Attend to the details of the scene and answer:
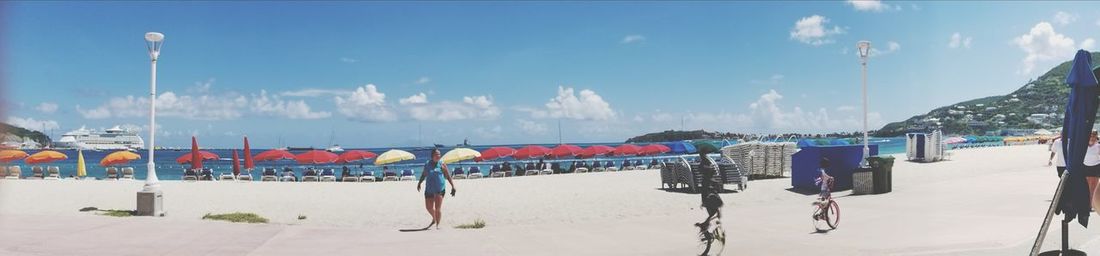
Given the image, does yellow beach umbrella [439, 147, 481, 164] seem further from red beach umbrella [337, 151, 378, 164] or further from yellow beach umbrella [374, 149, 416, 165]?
red beach umbrella [337, 151, 378, 164]

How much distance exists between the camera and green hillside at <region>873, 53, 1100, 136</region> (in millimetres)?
152875

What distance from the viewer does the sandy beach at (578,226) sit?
8.53 metres

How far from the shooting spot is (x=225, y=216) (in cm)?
1256

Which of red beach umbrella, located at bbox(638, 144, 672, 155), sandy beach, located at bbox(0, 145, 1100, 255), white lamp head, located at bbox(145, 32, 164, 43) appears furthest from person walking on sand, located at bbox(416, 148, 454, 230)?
red beach umbrella, located at bbox(638, 144, 672, 155)

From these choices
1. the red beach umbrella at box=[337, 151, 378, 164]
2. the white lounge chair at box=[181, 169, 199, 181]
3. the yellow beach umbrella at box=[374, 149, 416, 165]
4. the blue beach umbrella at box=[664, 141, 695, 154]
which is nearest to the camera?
the white lounge chair at box=[181, 169, 199, 181]

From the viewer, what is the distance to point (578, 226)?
10875mm

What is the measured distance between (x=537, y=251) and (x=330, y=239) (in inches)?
125

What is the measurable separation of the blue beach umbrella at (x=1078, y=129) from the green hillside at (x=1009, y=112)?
158 metres

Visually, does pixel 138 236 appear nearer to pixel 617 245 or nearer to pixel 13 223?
pixel 13 223

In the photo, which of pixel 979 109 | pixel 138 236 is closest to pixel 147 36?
pixel 138 236

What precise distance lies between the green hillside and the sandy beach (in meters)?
151

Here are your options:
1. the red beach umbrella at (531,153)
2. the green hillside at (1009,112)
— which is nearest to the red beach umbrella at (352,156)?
the red beach umbrella at (531,153)

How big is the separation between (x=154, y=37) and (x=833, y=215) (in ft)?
44.2

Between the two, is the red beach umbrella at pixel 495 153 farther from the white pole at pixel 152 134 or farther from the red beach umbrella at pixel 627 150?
the white pole at pixel 152 134
